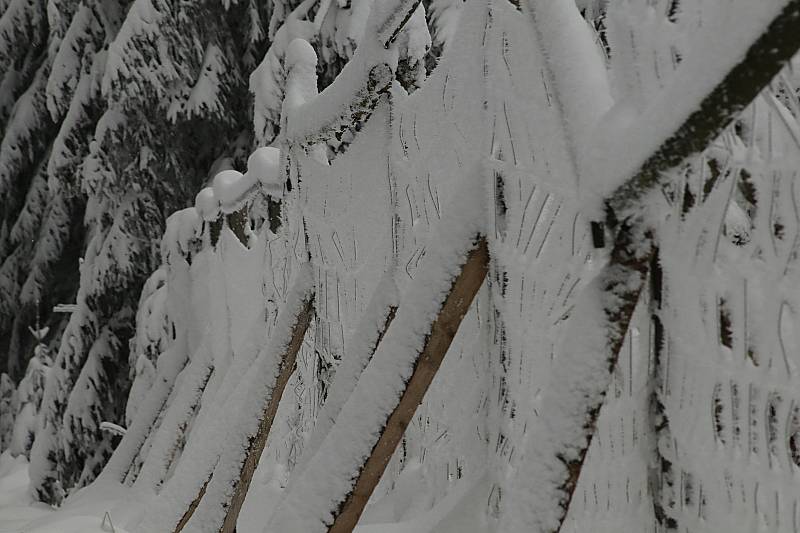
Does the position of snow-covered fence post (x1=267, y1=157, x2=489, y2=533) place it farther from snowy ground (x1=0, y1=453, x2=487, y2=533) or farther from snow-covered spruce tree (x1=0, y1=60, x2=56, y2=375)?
snow-covered spruce tree (x1=0, y1=60, x2=56, y2=375)

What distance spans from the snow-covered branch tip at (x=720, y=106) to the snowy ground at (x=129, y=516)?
2.75 feet

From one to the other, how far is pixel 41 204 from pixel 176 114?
3.57 metres

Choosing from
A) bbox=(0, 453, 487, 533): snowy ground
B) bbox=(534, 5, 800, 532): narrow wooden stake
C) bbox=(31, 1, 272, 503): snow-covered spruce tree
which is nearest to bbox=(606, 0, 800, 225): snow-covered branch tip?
bbox=(534, 5, 800, 532): narrow wooden stake

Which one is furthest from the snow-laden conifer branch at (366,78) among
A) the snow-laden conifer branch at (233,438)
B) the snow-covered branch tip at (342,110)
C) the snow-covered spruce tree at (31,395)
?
the snow-covered spruce tree at (31,395)

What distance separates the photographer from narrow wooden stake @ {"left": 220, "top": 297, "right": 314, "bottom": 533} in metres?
2.06

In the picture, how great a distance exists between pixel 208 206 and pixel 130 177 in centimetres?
402

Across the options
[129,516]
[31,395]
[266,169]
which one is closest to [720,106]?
[266,169]

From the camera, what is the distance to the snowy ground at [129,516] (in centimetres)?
158

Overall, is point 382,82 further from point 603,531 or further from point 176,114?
point 176,114

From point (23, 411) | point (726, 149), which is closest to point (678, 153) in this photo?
point (726, 149)

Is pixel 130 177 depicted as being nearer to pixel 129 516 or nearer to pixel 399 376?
pixel 129 516

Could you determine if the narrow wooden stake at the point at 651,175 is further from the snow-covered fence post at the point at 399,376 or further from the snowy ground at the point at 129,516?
the snowy ground at the point at 129,516

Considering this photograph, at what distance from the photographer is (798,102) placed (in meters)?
0.88

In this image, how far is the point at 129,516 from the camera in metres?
2.96
